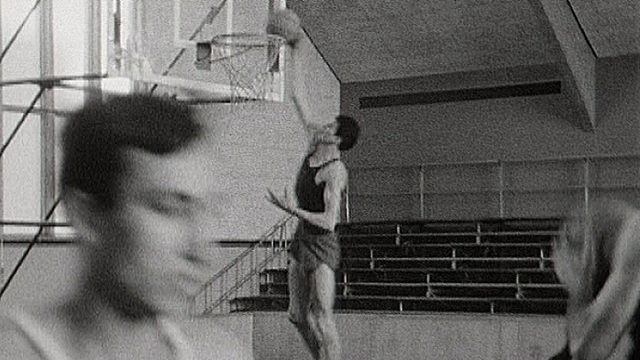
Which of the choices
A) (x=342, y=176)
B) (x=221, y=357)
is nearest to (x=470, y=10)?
(x=342, y=176)

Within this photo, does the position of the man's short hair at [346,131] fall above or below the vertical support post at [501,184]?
above

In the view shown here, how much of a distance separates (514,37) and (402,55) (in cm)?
66

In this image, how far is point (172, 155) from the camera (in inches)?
12.9

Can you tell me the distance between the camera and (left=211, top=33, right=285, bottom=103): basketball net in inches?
114

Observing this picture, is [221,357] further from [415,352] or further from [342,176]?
[415,352]

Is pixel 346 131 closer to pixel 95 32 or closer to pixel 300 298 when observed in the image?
pixel 300 298

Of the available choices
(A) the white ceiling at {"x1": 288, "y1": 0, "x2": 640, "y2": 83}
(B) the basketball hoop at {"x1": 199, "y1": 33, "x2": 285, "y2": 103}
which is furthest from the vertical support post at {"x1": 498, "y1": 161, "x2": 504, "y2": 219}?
(B) the basketball hoop at {"x1": 199, "y1": 33, "x2": 285, "y2": 103}

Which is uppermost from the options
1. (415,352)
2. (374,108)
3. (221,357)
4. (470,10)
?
(470,10)

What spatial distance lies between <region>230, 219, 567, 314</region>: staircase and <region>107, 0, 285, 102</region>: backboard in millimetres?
1431

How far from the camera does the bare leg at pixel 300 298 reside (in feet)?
8.19

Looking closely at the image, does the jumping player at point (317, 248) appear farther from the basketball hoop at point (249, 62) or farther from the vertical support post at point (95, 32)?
the vertical support post at point (95, 32)

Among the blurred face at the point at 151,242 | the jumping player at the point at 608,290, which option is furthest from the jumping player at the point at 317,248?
the blurred face at the point at 151,242

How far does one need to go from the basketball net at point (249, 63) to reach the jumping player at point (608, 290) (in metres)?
1.83

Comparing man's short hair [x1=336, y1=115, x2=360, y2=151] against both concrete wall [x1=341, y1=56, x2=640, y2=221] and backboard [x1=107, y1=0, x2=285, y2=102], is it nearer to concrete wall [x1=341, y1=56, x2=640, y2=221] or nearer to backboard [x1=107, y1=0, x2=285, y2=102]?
backboard [x1=107, y1=0, x2=285, y2=102]
